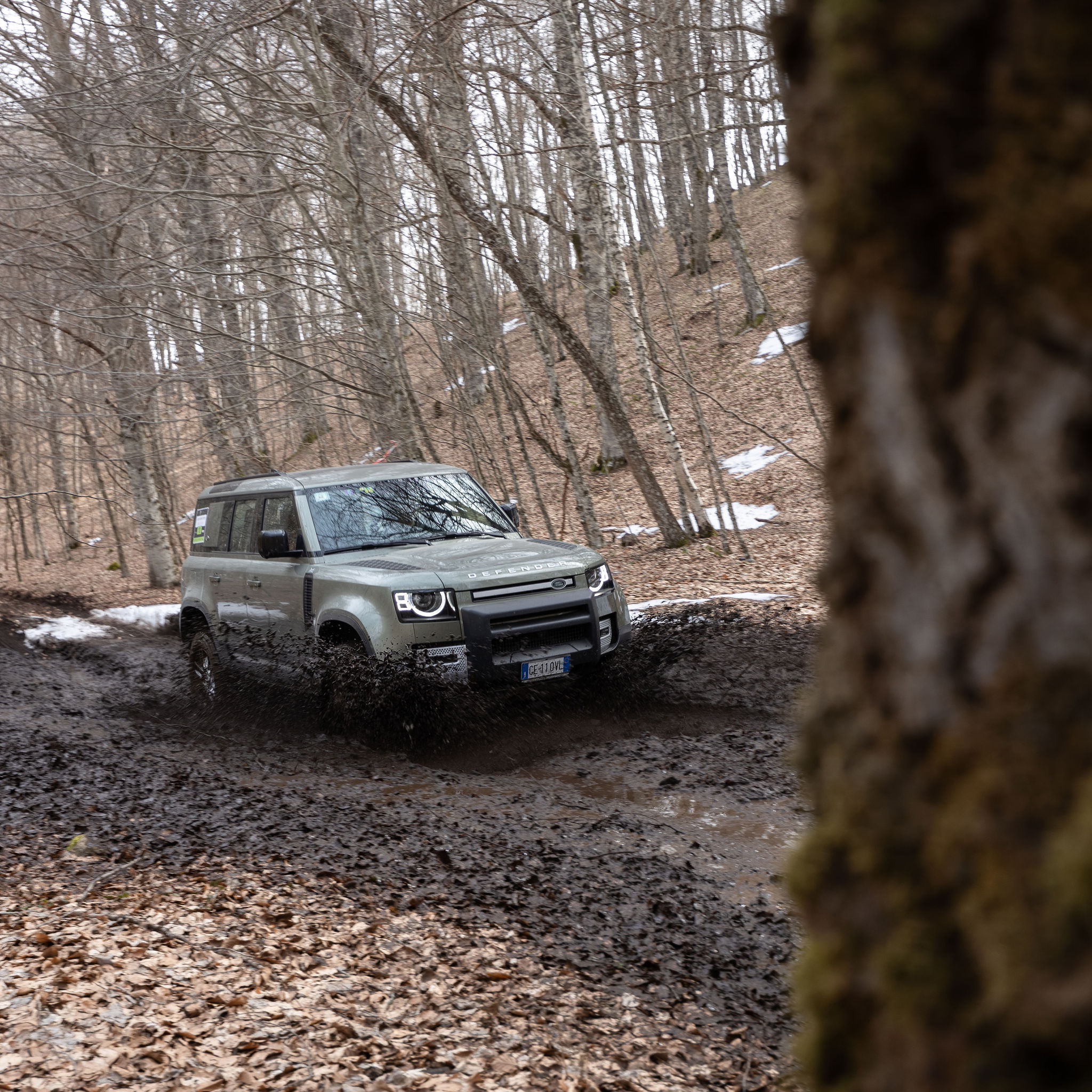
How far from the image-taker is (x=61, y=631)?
14.2 meters

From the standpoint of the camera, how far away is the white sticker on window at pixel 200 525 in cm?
942

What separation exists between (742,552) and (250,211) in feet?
30.0

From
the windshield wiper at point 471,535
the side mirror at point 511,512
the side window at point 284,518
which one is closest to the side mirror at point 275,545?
the side window at point 284,518

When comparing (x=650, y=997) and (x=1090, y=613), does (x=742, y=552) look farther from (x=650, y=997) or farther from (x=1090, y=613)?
(x=1090, y=613)

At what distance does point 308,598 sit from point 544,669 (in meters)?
1.96

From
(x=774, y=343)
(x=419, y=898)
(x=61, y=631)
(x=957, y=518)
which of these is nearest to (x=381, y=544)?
(x=419, y=898)

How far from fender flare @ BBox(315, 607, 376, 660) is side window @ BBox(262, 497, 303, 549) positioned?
2.61 ft

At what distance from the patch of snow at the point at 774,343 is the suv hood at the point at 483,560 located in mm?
18408

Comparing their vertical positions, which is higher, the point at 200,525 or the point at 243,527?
the point at 200,525

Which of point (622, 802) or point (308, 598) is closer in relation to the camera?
point (622, 802)

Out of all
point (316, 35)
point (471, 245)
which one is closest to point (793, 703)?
point (316, 35)

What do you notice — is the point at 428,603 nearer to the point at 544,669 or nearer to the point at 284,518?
the point at 544,669

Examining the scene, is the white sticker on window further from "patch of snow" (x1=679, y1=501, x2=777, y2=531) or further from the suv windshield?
"patch of snow" (x1=679, y1=501, x2=777, y2=531)

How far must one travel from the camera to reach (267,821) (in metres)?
5.51
